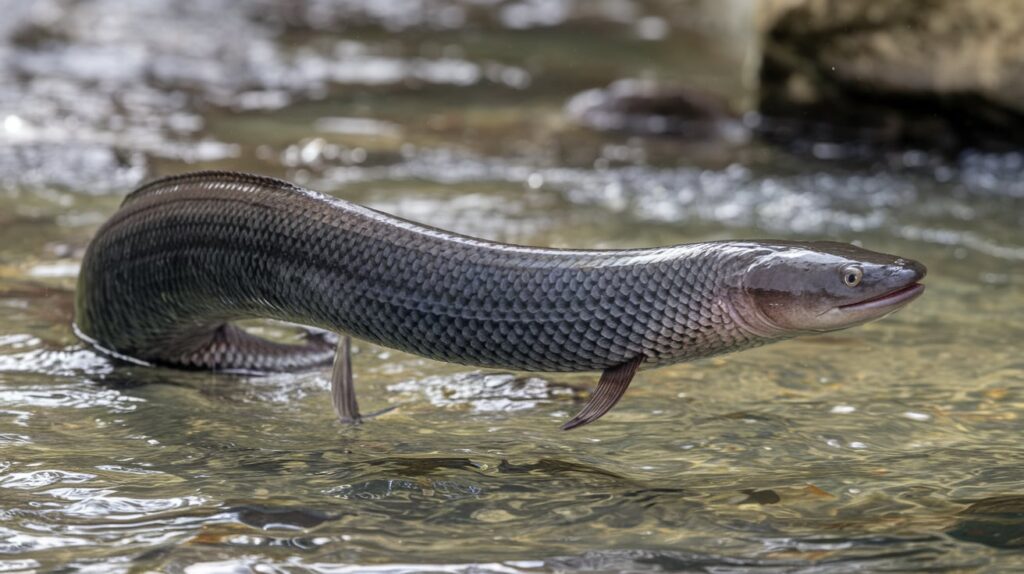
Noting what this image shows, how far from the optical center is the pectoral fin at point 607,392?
3.82 metres

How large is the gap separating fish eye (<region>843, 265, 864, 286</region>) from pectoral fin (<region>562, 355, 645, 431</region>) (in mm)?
589

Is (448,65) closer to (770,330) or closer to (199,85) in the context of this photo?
(199,85)

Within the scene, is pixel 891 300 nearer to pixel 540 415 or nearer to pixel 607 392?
pixel 607 392

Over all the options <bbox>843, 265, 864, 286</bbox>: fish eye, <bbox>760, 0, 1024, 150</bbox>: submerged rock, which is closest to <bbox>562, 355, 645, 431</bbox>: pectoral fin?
<bbox>843, 265, 864, 286</bbox>: fish eye

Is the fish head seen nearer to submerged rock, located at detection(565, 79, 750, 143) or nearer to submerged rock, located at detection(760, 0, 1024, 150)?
submerged rock, located at detection(760, 0, 1024, 150)

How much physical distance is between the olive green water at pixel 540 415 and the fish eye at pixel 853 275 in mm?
462

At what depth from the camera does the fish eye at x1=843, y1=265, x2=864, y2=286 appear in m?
3.95

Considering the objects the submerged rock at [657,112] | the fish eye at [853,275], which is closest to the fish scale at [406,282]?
the fish eye at [853,275]

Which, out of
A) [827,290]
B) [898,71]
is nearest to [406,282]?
[827,290]

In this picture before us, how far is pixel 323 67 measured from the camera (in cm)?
1280

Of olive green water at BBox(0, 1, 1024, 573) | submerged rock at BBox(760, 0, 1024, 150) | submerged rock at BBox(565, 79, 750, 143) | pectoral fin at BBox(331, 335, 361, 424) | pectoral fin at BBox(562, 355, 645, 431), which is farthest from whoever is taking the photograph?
submerged rock at BBox(565, 79, 750, 143)

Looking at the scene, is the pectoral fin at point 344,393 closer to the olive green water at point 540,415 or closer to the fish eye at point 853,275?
the olive green water at point 540,415

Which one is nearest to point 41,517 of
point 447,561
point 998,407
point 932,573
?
point 447,561

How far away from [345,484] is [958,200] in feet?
18.0
